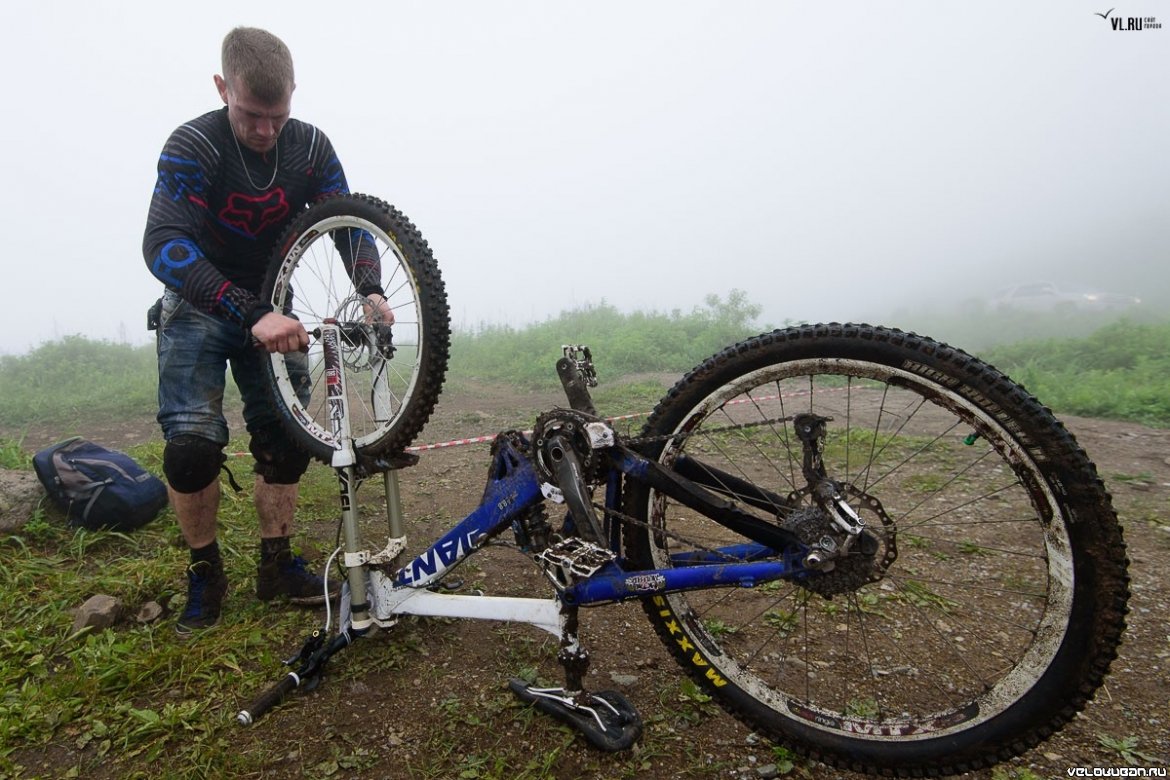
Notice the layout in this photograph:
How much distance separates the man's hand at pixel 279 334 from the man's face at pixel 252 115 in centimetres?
91

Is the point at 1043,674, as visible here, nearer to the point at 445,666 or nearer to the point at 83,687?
the point at 445,666

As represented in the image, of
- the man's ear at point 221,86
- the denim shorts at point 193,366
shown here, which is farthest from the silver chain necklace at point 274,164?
the denim shorts at point 193,366

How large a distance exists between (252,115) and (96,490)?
8.45 ft

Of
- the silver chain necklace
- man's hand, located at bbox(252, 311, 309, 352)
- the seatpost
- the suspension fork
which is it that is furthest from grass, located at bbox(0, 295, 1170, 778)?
the silver chain necklace

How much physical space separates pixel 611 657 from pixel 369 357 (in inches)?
61.3

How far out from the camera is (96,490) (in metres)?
3.56

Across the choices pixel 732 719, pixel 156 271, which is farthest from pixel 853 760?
pixel 156 271

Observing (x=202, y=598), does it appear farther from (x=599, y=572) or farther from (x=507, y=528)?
(x=599, y=572)

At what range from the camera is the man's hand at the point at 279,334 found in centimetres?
207

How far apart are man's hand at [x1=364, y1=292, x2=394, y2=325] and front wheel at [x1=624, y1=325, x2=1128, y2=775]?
119cm

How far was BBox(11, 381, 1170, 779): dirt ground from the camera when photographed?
186cm

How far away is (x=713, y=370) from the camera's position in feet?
5.96

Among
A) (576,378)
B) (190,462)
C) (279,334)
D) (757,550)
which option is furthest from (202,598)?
(757,550)

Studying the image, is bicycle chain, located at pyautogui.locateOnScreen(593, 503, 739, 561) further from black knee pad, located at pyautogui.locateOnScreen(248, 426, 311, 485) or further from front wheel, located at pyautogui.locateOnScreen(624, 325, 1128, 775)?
black knee pad, located at pyautogui.locateOnScreen(248, 426, 311, 485)
